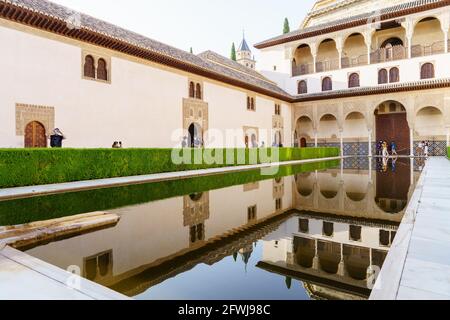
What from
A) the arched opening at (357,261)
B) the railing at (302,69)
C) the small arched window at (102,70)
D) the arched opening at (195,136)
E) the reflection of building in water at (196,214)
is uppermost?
the railing at (302,69)

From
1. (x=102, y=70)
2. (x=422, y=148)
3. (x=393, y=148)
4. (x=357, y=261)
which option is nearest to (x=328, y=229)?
(x=357, y=261)

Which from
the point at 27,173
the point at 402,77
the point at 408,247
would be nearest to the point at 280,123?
the point at 402,77

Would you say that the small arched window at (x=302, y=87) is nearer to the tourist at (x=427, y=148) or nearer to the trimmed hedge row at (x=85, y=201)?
the tourist at (x=427, y=148)

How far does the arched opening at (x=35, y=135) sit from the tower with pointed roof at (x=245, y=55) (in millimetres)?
57912

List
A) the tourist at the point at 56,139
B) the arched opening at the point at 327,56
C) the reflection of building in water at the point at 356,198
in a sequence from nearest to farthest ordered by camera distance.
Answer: the reflection of building in water at the point at 356,198, the tourist at the point at 56,139, the arched opening at the point at 327,56

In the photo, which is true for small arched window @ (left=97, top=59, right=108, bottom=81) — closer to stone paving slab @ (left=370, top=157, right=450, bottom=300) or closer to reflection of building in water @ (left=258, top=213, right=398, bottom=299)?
reflection of building in water @ (left=258, top=213, right=398, bottom=299)

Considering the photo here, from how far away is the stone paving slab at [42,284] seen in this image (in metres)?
2.30

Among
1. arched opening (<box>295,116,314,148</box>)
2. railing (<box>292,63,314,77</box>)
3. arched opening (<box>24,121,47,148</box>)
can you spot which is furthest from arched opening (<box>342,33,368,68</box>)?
arched opening (<box>24,121,47,148</box>)

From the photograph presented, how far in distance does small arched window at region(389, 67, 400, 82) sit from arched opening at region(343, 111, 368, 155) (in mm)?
3452

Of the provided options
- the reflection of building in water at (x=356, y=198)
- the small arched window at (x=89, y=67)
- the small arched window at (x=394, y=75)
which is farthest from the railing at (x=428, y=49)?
the small arched window at (x=89, y=67)

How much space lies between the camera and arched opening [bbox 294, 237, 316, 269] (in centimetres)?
327

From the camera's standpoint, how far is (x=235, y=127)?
70.3 feet

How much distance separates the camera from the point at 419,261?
2.82 meters
